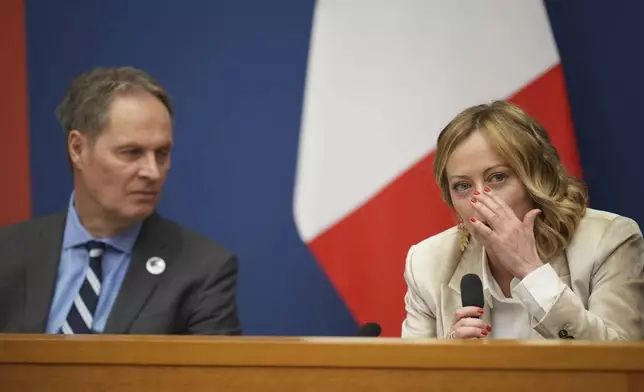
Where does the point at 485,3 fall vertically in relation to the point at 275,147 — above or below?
above

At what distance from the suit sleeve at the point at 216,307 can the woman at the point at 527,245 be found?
0.52 metres

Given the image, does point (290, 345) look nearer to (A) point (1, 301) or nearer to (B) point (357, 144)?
(A) point (1, 301)

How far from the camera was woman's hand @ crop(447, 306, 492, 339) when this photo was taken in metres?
1.71

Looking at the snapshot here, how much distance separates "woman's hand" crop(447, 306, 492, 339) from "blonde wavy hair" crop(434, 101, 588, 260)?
361 mm

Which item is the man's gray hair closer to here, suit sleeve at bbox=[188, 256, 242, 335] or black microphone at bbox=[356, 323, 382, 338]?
suit sleeve at bbox=[188, 256, 242, 335]

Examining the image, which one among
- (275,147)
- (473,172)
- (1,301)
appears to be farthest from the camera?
(275,147)

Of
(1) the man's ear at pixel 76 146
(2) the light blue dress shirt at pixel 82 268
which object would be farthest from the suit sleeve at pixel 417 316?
(1) the man's ear at pixel 76 146

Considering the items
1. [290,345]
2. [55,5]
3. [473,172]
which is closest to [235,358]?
[290,345]

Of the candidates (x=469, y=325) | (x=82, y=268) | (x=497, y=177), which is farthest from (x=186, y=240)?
(x=469, y=325)

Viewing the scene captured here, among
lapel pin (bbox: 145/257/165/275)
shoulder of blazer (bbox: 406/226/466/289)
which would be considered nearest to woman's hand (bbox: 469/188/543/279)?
shoulder of blazer (bbox: 406/226/466/289)

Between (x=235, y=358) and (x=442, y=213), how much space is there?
155 centimetres

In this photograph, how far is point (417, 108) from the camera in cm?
275

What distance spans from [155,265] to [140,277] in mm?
52

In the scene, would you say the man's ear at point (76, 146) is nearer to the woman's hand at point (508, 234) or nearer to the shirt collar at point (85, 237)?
the shirt collar at point (85, 237)
